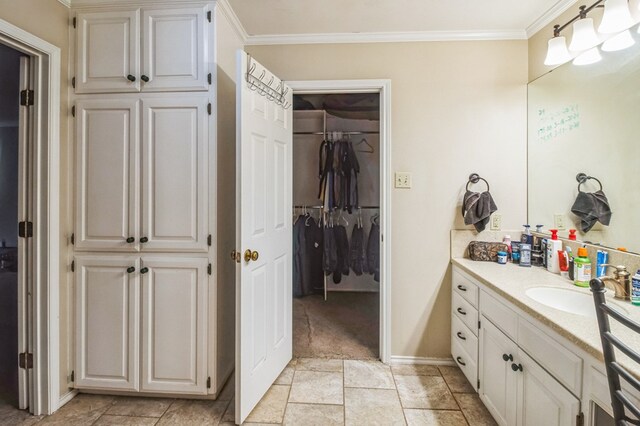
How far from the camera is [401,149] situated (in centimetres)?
222

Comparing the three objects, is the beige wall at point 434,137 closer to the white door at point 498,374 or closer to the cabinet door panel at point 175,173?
the white door at point 498,374

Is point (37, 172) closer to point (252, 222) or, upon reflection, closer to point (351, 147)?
point (252, 222)

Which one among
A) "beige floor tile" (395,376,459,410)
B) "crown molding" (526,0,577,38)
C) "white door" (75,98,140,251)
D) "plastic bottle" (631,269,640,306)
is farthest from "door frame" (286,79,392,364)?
"plastic bottle" (631,269,640,306)

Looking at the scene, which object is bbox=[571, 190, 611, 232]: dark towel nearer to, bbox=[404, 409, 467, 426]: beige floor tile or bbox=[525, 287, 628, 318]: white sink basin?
bbox=[525, 287, 628, 318]: white sink basin

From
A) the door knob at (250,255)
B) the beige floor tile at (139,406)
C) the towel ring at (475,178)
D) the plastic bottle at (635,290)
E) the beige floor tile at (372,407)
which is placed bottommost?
the beige floor tile at (139,406)

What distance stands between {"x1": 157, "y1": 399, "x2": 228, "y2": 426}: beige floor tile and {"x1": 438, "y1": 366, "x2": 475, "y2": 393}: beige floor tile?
1.43m

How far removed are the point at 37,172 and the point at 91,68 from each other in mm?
665

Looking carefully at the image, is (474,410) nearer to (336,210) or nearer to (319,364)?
(319,364)

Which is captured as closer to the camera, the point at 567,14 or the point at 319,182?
the point at 567,14

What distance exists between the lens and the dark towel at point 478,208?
2082 millimetres

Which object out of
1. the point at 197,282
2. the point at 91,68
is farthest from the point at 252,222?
the point at 91,68

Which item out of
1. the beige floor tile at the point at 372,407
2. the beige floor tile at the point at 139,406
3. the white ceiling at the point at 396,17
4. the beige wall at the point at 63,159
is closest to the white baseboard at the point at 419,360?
the beige floor tile at the point at 372,407

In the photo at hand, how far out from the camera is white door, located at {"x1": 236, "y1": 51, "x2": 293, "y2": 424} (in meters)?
1.62

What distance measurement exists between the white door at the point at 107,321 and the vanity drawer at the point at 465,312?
1976 mm
